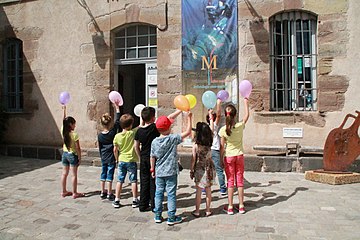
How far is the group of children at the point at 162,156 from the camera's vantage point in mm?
3961

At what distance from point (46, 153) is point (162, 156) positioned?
5.69 meters

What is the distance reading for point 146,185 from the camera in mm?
4461

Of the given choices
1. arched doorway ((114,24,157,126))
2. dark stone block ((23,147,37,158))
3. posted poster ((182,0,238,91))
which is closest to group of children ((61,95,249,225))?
posted poster ((182,0,238,91))

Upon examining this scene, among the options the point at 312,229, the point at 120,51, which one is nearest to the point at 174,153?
the point at 312,229

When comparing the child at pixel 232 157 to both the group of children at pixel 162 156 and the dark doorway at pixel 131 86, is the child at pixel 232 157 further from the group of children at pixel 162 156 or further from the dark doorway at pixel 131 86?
the dark doorway at pixel 131 86

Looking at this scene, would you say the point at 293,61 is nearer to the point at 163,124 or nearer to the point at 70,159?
the point at 163,124

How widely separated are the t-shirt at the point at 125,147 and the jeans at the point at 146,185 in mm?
285

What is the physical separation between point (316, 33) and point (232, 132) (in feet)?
13.8

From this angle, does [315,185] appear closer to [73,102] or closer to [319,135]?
[319,135]

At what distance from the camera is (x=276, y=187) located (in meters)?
5.67

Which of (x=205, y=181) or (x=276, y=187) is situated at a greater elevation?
(x=205, y=181)

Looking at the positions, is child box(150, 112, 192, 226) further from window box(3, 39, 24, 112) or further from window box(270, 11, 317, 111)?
window box(3, 39, 24, 112)

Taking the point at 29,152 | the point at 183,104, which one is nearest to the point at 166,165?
the point at 183,104

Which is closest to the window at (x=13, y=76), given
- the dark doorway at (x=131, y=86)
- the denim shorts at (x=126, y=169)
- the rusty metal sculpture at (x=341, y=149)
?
the dark doorway at (x=131, y=86)
